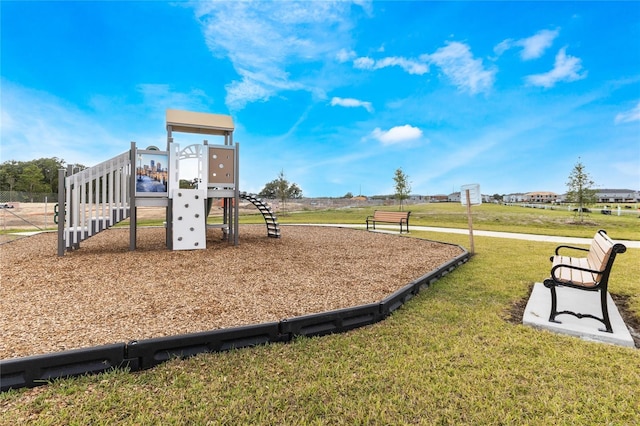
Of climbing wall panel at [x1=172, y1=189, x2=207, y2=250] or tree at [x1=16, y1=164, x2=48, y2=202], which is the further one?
tree at [x1=16, y1=164, x2=48, y2=202]

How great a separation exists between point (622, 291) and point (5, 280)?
10150 mm

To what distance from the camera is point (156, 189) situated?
809 cm

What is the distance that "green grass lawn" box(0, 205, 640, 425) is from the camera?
6.21ft

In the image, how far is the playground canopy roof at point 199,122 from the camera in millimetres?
9099

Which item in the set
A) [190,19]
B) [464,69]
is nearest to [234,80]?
[190,19]

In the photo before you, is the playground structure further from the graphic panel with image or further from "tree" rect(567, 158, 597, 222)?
"tree" rect(567, 158, 597, 222)

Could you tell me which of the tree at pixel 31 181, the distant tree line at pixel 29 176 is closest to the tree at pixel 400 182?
the distant tree line at pixel 29 176

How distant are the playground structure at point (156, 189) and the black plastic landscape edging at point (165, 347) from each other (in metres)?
5.81

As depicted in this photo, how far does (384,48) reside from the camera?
17.7m

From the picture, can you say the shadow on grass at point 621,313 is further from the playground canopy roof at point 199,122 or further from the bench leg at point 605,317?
the playground canopy roof at point 199,122

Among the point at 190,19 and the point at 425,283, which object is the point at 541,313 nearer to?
the point at 425,283

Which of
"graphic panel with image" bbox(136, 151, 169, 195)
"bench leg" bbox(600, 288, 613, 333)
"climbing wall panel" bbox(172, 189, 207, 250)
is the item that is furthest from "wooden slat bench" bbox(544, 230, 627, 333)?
"graphic panel with image" bbox(136, 151, 169, 195)

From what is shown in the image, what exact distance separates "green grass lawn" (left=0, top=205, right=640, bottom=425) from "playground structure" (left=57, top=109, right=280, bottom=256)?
6147 mm

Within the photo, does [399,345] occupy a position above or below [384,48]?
below
